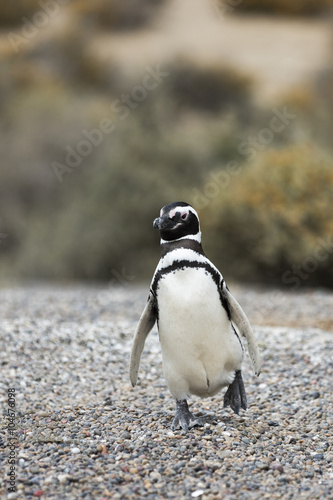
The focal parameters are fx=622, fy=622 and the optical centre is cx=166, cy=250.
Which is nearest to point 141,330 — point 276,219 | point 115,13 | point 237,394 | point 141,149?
point 237,394

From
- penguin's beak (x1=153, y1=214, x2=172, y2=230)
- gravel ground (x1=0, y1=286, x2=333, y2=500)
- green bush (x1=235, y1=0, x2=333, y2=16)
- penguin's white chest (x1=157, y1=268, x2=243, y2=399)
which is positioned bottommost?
gravel ground (x1=0, y1=286, x2=333, y2=500)

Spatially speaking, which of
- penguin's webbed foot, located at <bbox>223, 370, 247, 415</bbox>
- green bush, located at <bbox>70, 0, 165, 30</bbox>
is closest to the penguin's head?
penguin's webbed foot, located at <bbox>223, 370, 247, 415</bbox>

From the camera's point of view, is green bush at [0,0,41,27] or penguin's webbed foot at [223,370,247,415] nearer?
penguin's webbed foot at [223,370,247,415]

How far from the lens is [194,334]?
3189 millimetres

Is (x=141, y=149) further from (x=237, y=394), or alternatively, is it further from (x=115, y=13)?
(x=115, y=13)

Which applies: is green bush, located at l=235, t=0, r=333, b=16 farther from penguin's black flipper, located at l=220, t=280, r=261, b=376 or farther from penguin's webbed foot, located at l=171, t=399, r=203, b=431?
penguin's webbed foot, located at l=171, t=399, r=203, b=431

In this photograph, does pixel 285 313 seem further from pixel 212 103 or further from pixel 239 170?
pixel 212 103

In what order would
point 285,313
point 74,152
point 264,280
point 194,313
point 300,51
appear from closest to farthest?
point 194,313 < point 285,313 < point 264,280 < point 74,152 < point 300,51

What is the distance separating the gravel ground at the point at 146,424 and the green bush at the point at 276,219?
388cm

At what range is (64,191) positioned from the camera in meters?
18.6

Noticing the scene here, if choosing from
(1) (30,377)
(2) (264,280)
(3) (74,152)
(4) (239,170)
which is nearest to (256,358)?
(1) (30,377)

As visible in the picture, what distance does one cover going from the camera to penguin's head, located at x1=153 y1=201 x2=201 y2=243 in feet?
10.4

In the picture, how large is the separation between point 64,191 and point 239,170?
7.94 metres

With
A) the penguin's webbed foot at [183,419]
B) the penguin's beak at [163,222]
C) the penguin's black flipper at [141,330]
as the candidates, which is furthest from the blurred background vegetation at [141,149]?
the penguin's beak at [163,222]
